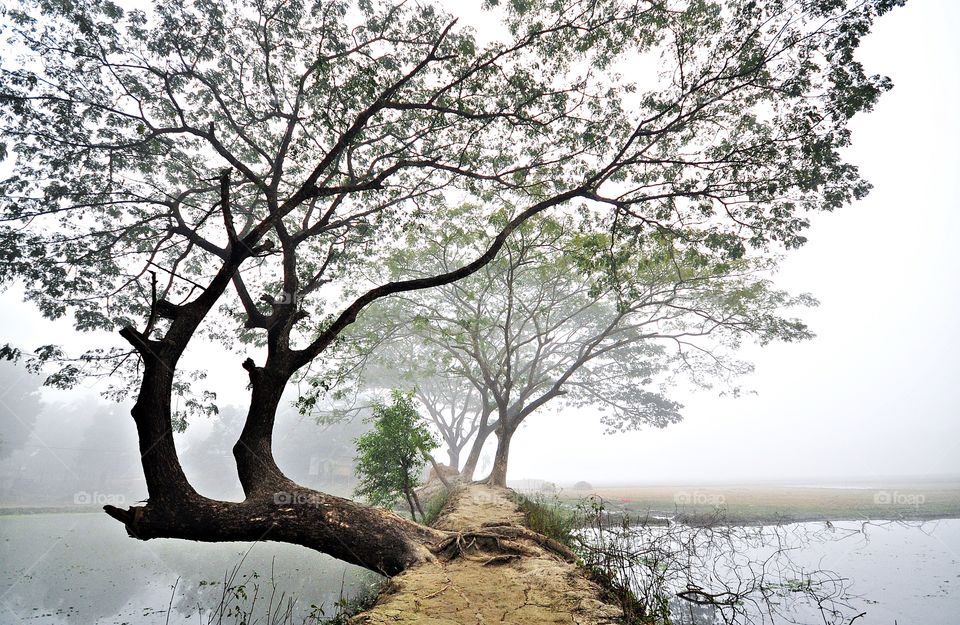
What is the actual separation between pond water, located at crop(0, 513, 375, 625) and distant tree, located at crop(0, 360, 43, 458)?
28962 millimetres

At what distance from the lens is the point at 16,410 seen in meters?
34.6

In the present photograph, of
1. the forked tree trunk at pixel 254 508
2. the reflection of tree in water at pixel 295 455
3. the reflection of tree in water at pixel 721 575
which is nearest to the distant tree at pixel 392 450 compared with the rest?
the forked tree trunk at pixel 254 508

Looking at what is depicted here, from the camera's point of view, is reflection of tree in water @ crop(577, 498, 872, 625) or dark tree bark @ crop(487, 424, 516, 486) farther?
dark tree bark @ crop(487, 424, 516, 486)

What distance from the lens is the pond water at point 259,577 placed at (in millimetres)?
5652

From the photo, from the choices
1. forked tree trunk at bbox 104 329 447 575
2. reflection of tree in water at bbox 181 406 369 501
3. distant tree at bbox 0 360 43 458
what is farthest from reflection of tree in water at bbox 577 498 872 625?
distant tree at bbox 0 360 43 458

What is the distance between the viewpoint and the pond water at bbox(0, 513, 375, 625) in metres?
6.94

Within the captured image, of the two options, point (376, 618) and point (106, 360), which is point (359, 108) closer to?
point (106, 360)

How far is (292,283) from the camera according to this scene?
665cm

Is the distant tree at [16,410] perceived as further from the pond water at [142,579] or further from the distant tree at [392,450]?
the distant tree at [392,450]

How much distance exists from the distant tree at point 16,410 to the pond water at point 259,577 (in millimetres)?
31433
